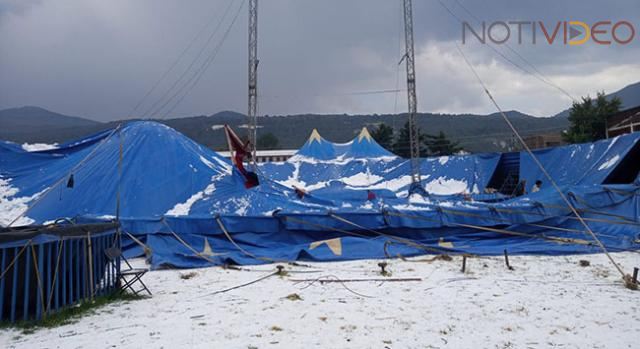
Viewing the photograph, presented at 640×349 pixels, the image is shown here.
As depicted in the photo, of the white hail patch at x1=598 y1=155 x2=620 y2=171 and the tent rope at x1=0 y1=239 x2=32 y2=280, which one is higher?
the white hail patch at x1=598 y1=155 x2=620 y2=171

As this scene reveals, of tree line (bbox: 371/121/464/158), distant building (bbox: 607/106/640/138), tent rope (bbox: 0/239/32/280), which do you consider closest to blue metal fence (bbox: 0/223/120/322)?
tent rope (bbox: 0/239/32/280)

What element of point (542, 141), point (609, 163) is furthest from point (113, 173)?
point (542, 141)

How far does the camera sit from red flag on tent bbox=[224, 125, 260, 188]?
10.4 m

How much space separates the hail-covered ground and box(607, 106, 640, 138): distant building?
14.0 m

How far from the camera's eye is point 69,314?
4465 mm

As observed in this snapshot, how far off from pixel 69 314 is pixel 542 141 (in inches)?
1159

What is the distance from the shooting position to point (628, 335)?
12.5ft

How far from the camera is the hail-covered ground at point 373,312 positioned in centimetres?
375

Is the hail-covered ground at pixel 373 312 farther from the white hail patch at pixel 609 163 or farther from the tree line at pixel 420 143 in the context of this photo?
A: the tree line at pixel 420 143

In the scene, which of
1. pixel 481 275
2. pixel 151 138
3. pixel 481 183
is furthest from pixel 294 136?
pixel 481 275

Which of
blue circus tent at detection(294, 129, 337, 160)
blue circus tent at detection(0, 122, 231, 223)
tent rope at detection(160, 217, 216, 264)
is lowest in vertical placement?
tent rope at detection(160, 217, 216, 264)

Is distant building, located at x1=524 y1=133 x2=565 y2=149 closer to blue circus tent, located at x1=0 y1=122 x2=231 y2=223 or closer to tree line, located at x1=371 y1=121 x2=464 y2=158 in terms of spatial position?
tree line, located at x1=371 y1=121 x2=464 y2=158

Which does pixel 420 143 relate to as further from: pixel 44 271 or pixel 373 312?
pixel 44 271

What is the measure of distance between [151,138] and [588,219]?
936 cm
